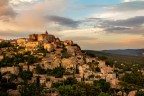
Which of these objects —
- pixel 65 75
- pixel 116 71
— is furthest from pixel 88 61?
pixel 65 75

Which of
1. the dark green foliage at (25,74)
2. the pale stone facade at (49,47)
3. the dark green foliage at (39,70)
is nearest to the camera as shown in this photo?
the dark green foliage at (25,74)

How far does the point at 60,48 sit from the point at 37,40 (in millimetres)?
5715

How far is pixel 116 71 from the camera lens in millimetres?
56594

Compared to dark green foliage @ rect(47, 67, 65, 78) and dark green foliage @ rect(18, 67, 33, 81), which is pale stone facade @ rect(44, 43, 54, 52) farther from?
dark green foliage @ rect(18, 67, 33, 81)

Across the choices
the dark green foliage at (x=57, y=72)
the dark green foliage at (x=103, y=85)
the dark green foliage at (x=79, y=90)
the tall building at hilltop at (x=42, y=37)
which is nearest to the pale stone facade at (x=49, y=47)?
the tall building at hilltop at (x=42, y=37)

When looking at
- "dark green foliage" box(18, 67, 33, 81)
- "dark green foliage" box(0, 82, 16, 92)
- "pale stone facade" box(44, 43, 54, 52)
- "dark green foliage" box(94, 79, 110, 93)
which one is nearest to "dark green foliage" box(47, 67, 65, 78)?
"dark green foliage" box(18, 67, 33, 81)

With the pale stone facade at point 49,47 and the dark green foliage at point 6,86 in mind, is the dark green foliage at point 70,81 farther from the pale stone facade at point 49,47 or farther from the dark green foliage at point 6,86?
the pale stone facade at point 49,47

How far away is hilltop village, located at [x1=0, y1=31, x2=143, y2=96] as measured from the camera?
157 feet

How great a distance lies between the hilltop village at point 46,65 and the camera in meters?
48.0

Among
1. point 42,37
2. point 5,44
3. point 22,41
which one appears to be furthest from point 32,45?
point 42,37

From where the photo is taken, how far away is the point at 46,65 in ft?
174

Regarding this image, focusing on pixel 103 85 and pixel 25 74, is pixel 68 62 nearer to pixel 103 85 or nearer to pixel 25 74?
pixel 25 74

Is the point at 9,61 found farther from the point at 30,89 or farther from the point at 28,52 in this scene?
the point at 30,89

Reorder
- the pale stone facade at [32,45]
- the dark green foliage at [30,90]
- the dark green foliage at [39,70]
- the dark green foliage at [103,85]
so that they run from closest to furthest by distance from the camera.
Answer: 1. the dark green foliage at [30,90]
2. the dark green foliage at [103,85]
3. the dark green foliage at [39,70]
4. the pale stone facade at [32,45]
